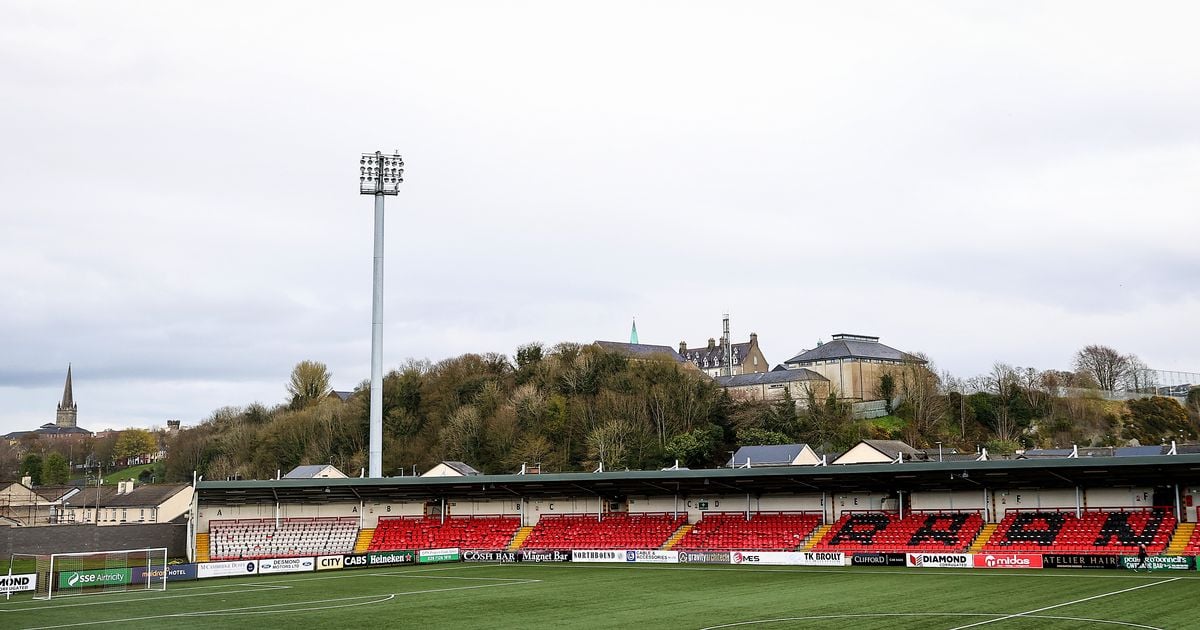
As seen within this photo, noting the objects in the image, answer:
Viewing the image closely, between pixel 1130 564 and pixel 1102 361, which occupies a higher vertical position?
pixel 1102 361

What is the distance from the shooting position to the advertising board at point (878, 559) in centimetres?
5016

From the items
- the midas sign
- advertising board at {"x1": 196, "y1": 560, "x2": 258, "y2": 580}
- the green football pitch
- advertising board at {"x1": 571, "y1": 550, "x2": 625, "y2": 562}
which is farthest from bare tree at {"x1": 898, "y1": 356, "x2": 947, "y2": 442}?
the midas sign

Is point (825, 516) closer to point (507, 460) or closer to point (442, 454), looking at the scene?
point (507, 460)

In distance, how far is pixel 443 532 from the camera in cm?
6838

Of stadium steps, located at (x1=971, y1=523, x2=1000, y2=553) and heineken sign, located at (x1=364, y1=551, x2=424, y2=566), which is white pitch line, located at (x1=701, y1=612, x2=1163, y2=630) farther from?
heineken sign, located at (x1=364, y1=551, x2=424, y2=566)

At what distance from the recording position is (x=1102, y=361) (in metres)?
138

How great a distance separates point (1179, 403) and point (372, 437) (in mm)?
99944

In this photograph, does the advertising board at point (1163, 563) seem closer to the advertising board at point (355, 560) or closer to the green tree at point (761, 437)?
the advertising board at point (355, 560)

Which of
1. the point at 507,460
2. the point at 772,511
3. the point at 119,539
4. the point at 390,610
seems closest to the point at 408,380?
the point at 507,460

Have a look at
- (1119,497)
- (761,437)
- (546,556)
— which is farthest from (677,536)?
(761,437)

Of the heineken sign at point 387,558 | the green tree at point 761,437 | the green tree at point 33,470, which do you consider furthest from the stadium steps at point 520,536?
the green tree at point 33,470

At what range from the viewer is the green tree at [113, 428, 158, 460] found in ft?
596

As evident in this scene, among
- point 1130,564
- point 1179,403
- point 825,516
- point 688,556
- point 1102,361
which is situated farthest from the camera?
point 1102,361

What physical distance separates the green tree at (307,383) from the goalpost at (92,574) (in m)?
79.5
